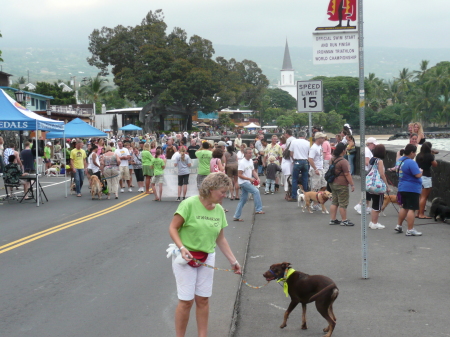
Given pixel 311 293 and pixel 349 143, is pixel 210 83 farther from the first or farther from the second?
pixel 311 293

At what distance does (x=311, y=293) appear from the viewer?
5.14 m

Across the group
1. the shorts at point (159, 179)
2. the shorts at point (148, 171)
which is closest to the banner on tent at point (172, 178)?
the shorts at point (159, 179)

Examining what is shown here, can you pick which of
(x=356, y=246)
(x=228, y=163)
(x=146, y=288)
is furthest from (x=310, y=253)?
(x=228, y=163)

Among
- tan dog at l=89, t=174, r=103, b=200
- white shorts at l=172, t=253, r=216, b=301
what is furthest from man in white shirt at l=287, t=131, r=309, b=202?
white shorts at l=172, t=253, r=216, b=301

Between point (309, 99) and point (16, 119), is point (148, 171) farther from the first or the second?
point (309, 99)

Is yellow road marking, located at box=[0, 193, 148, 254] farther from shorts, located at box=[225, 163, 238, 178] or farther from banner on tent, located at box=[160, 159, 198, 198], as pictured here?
shorts, located at box=[225, 163, 238, 178]

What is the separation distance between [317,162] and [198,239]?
32.8ft

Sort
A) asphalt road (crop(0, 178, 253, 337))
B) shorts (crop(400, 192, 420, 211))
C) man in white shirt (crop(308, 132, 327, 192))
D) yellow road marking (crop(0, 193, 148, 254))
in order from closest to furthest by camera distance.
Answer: asphalt road (crop(0, 178, 253, 337)), shorts (crop(400, 192, 420, 211)), yellow road marking (crop(0, 193, 148, 254)), man in white shirt (crop(308, 132, 327, 192))

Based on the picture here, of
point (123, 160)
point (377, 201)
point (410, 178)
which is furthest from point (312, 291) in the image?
point (123, 160)

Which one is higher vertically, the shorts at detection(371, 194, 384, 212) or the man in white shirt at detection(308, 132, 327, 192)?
the man in white shirt at detection(308, 132, 327, 192)

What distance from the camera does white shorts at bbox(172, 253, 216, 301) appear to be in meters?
4.57

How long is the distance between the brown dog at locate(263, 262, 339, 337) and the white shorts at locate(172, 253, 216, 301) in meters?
0.86

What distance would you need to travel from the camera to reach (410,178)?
9664 mm

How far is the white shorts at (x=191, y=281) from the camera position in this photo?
15.0ft
